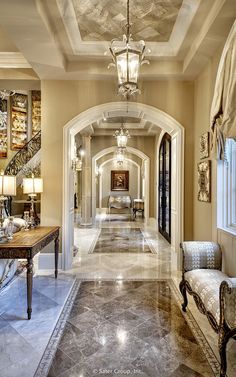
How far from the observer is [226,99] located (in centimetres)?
269

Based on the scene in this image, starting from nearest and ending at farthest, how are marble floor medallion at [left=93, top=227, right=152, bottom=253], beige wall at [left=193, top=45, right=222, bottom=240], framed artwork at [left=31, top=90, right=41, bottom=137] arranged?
beige wall at [left=193, top=45, right=222, bottom=240] → marble floor medallion at [left=93, top=227, right=152, bottom=253] → framed artwork at [left=31, top=90, right=41, bottom=137]

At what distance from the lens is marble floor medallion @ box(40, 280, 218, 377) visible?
84.2 inches

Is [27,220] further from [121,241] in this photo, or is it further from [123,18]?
[121,241]

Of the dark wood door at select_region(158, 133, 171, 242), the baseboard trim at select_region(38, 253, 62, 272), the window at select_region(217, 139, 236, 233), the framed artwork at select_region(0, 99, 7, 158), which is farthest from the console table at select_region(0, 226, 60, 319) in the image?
the framed artwork at select_region(0, 99, 7, 158)

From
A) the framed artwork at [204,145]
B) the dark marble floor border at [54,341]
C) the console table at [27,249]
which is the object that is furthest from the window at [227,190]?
the console table at [27,249]

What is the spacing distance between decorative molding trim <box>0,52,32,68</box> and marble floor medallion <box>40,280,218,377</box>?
388cm

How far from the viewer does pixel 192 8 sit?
10.1ft

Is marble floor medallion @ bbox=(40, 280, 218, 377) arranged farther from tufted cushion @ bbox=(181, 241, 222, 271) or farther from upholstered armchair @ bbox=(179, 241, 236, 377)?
tufted cushion @ bbox=(181, 241, 222, 271)

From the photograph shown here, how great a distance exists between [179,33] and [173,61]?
74 centimetres

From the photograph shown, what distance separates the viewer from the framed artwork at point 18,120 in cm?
1214

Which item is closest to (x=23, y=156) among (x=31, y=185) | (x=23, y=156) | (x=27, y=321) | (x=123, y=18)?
(x=23, y=156)

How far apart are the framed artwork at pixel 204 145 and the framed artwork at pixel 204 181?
13 centimetres

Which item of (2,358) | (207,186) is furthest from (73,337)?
(207,186)

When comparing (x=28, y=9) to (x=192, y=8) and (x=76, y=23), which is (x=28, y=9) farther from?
(x=192, y=8)
